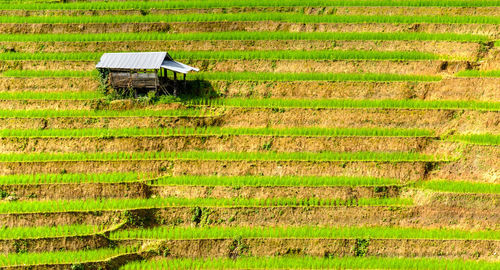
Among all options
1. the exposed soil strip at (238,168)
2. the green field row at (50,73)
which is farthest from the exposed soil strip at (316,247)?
the green field row at (50,73)

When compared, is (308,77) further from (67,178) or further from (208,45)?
(67,178)

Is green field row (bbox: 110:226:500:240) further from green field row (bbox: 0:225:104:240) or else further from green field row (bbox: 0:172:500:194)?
green field row (bbox: 0:172:500:194)

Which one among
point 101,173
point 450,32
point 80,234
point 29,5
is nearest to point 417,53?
point 450,32

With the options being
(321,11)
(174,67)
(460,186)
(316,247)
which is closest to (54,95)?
(174,67)

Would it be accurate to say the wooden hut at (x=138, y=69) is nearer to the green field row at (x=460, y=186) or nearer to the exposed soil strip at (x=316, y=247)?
the exposed soil strip at (x=316, y=247)

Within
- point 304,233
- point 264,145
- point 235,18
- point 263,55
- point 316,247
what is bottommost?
point 316,247

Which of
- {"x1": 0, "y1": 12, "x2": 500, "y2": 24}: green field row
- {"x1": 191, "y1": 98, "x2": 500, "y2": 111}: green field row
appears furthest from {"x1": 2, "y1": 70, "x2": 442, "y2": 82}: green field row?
{"x1": 0, "y1": 12, "x2": 500, "y2": 24}: green field row
